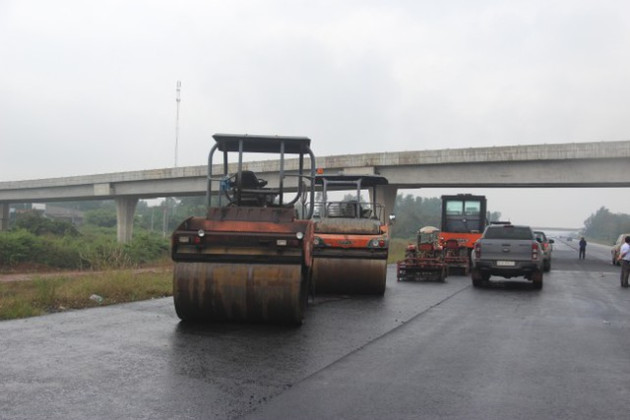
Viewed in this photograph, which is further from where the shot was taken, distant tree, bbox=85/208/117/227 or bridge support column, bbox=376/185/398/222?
distant tree, bbox=85/208/117/227

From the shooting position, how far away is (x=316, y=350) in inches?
276

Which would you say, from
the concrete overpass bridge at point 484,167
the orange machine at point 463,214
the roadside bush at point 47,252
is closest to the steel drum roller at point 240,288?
the concrete overpass bridge at point 484,167

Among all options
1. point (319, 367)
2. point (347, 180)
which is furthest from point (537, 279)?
point (319, 367)

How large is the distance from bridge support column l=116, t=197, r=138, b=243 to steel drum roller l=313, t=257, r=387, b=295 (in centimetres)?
4858

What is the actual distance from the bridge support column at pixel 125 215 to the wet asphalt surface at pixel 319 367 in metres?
50.5

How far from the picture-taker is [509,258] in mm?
16125

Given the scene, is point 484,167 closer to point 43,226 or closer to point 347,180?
point 347,180

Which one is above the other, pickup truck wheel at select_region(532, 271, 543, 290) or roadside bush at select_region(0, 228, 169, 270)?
pickup truck wheel at select_region(532, 271, 543, 290)

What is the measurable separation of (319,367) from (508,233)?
39.5ft

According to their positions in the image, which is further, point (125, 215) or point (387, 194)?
point (125, 215)

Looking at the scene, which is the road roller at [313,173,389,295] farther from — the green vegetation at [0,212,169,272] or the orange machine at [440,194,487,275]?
the green vegetation at [0,212,169,272]

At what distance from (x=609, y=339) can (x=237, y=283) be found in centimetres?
522

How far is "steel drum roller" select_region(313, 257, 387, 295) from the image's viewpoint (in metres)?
12.8

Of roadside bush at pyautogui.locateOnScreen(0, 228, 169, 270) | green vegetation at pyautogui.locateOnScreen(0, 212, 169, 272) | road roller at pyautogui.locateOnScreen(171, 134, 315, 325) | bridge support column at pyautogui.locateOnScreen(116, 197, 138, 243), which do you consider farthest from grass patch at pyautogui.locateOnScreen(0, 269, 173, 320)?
bridge support column at pyautogui.locateOnScreen(116, 197, 138, 243)
